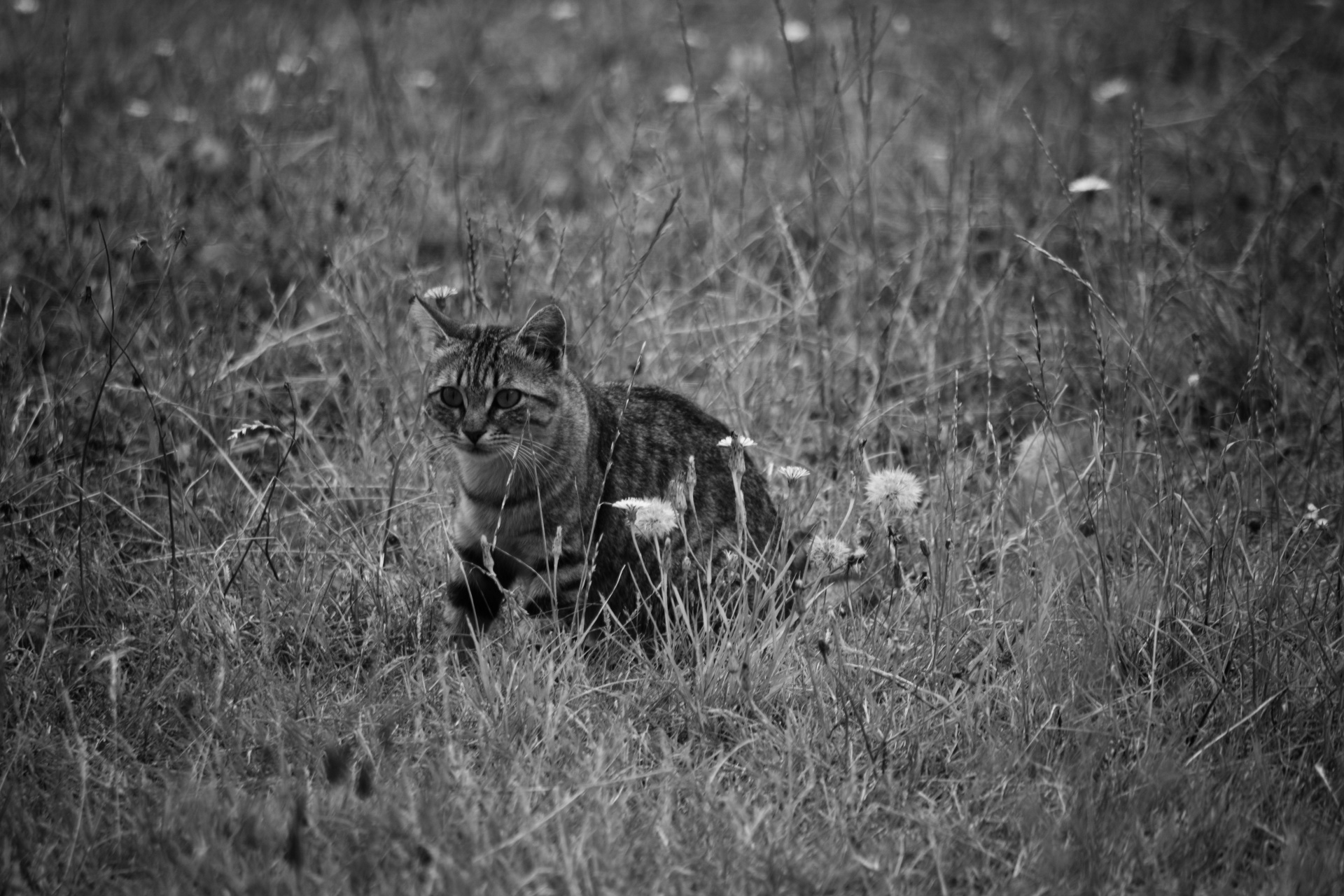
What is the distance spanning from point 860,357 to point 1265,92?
3.90 metres

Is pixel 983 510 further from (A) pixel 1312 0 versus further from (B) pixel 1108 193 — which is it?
(A) pixel 1312 0

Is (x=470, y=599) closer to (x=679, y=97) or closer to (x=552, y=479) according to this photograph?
(x=552, y=479)

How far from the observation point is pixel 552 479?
11.9ft

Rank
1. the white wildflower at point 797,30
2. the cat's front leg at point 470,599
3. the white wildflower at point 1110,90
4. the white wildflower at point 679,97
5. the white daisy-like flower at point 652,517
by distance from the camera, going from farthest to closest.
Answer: the white wildflower at point 797,30, the white wildflower at point 1110,90, the white wildflower at point 679,97, the cat's front leg at point 470,599, the white daisy-like flower at point 652,517

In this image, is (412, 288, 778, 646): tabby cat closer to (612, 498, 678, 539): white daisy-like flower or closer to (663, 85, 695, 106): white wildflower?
(612, 498, 678, 539): white daisy-like flower

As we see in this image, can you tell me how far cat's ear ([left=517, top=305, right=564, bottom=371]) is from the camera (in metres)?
3.65

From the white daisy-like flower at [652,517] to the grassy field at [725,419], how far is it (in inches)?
12.5

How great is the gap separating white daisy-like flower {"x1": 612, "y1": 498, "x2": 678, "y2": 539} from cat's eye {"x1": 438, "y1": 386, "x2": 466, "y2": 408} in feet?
2.47

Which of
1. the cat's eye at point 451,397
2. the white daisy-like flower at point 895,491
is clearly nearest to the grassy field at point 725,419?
the white daisy-like flower at point 895,491

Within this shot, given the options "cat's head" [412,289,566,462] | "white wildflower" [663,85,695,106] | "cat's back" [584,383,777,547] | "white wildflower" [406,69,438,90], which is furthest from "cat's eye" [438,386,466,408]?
"white wildflower" [406,69,438,90]

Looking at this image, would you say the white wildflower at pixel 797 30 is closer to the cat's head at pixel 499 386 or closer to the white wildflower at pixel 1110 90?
the white wildflower at pixel 1110 90

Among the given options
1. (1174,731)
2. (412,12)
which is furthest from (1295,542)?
(412,12)

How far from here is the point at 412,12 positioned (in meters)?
8.26

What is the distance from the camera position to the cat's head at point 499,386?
11.7 feet
